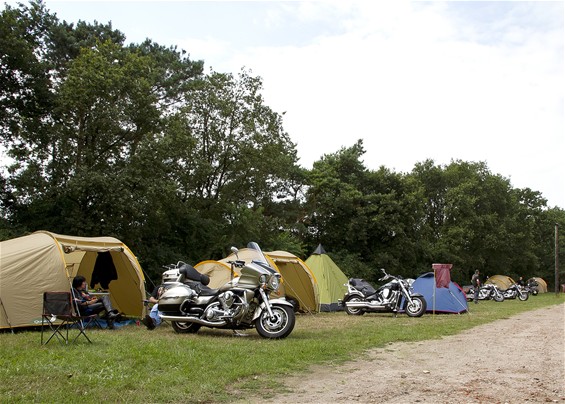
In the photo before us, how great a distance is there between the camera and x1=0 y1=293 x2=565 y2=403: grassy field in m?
4.98

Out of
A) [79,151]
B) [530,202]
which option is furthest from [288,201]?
[530,202]

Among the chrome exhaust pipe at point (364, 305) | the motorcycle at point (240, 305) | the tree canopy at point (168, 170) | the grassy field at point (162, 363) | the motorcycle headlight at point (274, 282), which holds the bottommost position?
the grassy field at point (162, 363)

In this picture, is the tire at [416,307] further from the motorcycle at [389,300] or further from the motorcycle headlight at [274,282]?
the motorcycle headlight at [274,282]

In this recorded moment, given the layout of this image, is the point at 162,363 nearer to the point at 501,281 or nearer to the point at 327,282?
the point at 327,282

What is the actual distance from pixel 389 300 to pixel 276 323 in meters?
7.29

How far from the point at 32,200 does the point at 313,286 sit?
405 inches

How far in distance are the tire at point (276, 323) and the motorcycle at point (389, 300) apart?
7090 millimetres

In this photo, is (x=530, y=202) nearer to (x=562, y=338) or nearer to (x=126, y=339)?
(x=562, y=338)

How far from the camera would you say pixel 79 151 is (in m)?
18.9

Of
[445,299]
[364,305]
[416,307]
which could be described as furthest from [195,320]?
[445,299]

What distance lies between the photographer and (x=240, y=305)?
909cm

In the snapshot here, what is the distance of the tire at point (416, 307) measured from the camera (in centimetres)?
1505

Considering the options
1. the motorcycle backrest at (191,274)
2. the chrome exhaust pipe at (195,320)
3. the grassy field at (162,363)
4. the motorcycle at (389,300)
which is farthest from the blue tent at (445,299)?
the chrome exhaust pipe at (195,320)

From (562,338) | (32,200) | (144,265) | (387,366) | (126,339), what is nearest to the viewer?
(387,366)
